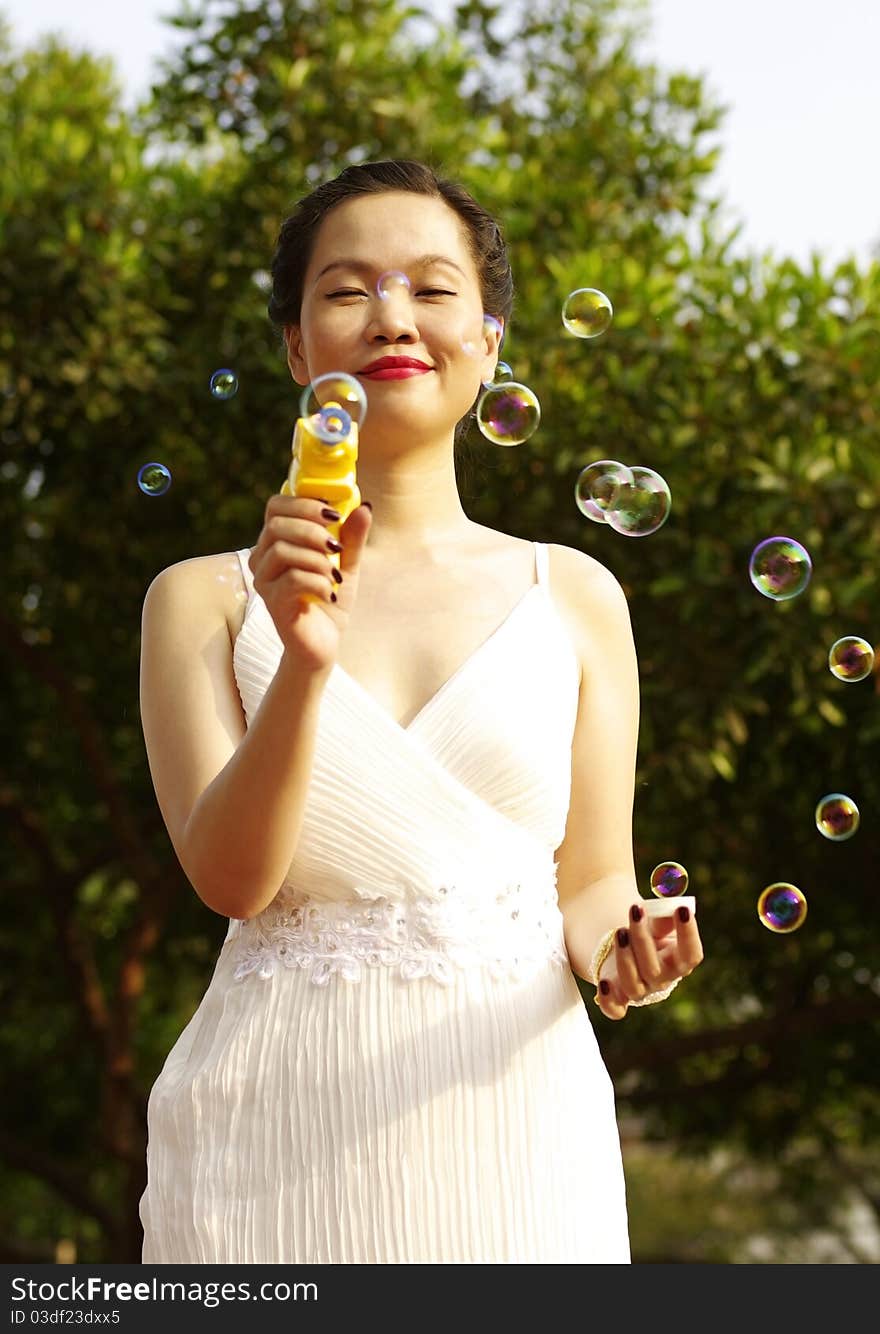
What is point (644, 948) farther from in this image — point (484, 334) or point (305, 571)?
point (484, 334)

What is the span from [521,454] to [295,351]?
4.12 meters

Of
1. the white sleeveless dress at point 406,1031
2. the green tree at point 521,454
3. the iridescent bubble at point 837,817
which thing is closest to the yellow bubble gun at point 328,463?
the white sleeveless dress at point 406,1031

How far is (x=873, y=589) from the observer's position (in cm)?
→ 610

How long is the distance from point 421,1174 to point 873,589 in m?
4.46

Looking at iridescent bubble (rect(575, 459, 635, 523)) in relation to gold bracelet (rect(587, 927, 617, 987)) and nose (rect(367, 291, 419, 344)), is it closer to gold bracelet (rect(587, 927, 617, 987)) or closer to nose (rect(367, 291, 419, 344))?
nose (rect(367, 291, 419, 344))

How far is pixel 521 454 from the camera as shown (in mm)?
6672

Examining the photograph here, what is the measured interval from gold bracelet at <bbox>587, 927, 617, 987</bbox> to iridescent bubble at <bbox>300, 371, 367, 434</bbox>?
30.1 inches

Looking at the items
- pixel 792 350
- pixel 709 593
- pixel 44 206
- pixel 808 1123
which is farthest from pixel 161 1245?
pixel 808 1123

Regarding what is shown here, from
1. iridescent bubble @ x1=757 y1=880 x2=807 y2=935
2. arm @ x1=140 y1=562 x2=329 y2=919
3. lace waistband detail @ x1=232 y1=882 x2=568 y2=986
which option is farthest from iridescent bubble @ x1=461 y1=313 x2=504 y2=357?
iridescent bubble @ x1=757 y1=880 x2=807 y2=935

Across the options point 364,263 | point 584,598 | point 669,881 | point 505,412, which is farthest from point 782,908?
point 364,263

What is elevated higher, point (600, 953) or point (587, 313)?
point (587, 313)

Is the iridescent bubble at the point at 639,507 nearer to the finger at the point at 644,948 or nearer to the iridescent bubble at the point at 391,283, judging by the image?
the iridescent bubble at the point at 391,283

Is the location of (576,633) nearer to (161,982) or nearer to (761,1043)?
(761,1043)

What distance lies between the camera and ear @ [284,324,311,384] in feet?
8.46
